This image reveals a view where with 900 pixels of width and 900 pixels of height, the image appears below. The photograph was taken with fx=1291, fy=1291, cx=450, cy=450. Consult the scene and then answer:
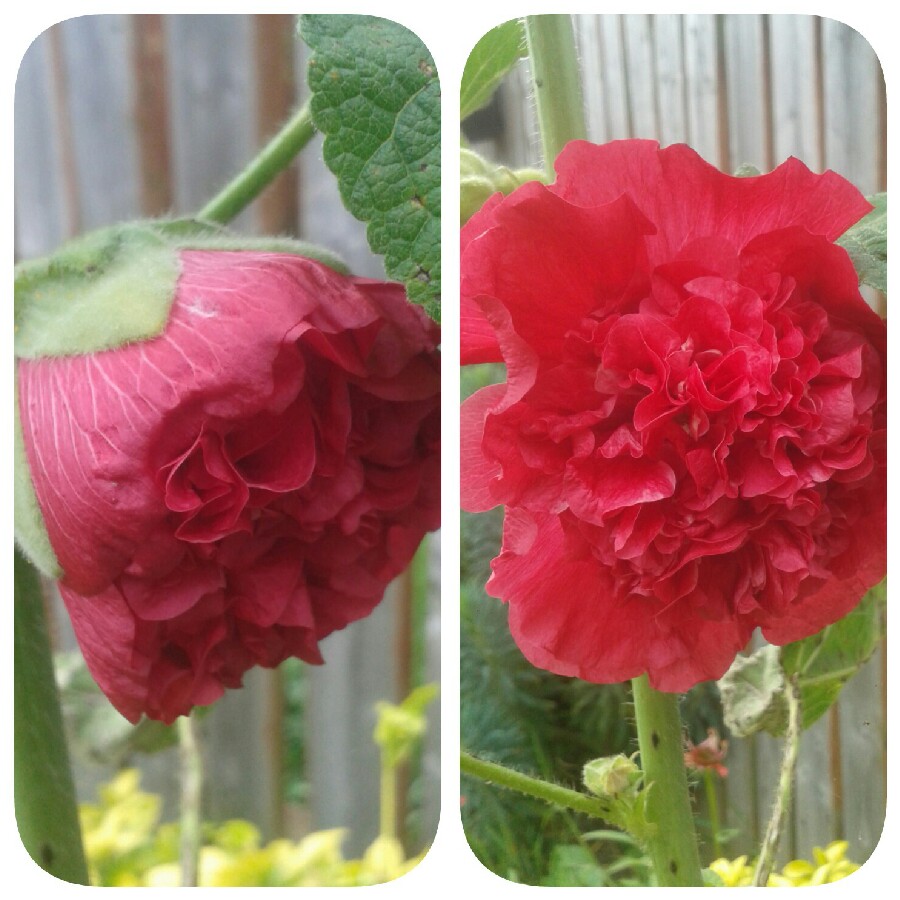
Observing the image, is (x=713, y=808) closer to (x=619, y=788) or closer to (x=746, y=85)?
(x=619, y=788)

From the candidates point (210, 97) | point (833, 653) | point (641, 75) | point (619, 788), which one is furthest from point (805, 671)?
point (210, 97)

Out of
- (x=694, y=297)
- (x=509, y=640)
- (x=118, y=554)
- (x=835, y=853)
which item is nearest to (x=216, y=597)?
(x=118, y=554)

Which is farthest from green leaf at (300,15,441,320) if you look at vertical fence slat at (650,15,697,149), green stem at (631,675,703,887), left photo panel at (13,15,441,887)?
green stem at (631,675,703,887)

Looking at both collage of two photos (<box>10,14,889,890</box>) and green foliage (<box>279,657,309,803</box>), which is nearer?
collage of two photos (<box>10,14,889,890</box>)

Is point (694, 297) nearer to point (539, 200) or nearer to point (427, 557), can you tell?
point (539, 200)

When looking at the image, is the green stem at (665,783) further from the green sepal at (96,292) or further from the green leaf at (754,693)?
the green sepal at (96,292)

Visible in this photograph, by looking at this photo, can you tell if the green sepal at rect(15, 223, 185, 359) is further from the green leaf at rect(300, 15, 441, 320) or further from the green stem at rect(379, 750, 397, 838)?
the green stem at rect(379, 750, 397, 838)
